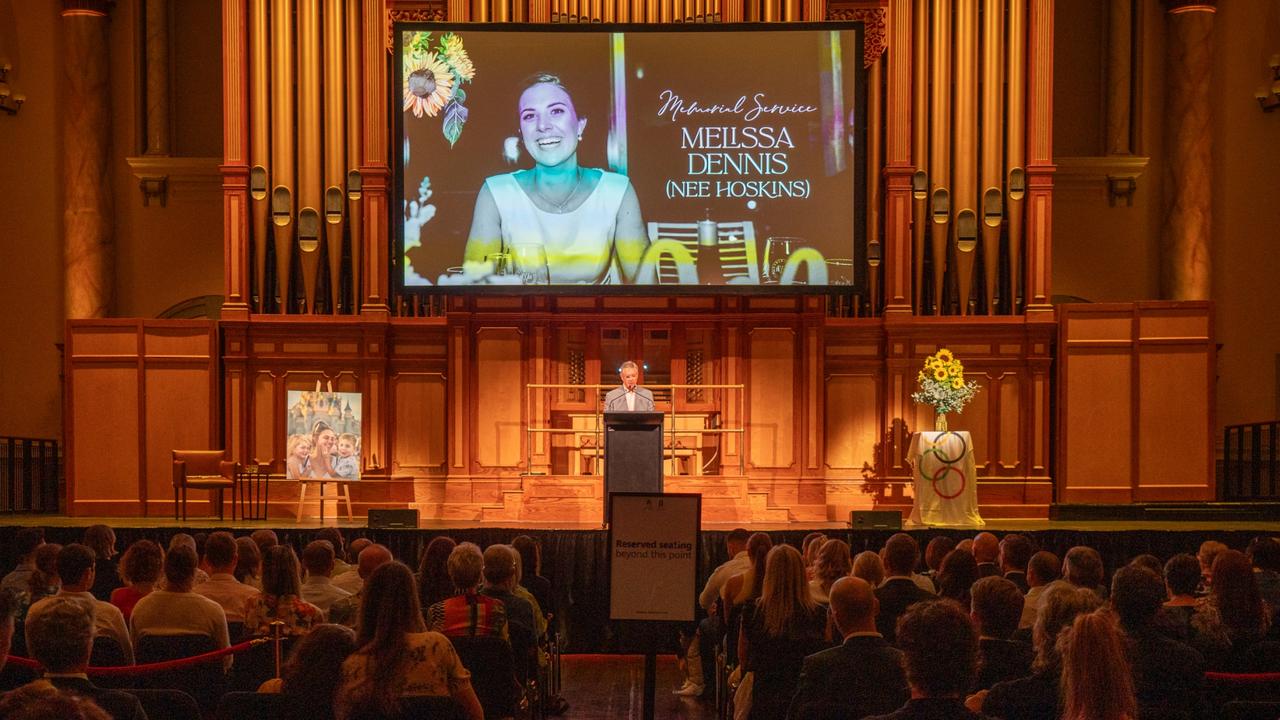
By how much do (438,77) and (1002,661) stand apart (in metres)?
9.43

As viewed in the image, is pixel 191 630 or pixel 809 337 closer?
pixel 191 630

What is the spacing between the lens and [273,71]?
12945 millimetres

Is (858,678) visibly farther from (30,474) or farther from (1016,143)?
(30,474)

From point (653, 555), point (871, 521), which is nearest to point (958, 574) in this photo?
point (653, 555)

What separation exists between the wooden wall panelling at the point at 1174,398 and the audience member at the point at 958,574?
7.59 m

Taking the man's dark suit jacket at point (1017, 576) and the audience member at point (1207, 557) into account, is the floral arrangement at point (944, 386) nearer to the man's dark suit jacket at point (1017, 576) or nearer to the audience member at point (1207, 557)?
the audience member at point (1207, 557)

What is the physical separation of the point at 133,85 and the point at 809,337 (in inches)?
326

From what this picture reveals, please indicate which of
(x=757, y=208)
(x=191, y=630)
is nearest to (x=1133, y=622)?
(x=191, y=630)

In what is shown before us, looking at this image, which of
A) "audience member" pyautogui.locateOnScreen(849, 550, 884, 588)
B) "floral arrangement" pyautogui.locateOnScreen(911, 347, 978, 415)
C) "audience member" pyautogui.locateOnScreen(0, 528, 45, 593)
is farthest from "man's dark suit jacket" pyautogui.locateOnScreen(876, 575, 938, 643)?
"floral arrangement" pyautogui.locateOnScreen(911, 347, 978, 415)

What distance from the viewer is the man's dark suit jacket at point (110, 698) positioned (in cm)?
332

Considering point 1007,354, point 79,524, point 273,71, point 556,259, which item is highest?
point 273,71

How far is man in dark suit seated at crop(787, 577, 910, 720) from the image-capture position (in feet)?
13.7

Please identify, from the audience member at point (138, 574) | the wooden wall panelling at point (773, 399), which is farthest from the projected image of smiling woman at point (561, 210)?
the audience member at point (138, 574)

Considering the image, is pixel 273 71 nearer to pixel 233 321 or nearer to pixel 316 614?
pixel 233 321
